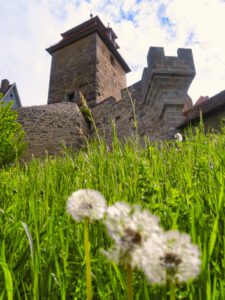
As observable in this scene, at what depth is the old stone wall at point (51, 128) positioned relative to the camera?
48.2ft

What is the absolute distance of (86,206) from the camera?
27.2 inches

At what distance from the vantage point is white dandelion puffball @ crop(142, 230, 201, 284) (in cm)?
44

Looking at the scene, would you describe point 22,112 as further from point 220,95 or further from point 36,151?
point 220,95

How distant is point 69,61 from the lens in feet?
68.4

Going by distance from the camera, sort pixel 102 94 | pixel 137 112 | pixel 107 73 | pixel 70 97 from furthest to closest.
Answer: pixel 107 73 < pixel 70 97 < pixel 102 94 < pixel 137 112

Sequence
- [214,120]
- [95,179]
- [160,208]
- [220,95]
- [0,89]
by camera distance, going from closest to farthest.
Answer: [160,208] < [95,179] < [214,120] < [220,95] < [0,89]

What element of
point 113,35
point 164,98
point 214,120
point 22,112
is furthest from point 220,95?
point 113,35

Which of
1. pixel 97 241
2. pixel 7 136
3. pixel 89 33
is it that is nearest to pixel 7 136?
pixel 7 136

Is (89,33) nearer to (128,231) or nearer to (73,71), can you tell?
(73,71)

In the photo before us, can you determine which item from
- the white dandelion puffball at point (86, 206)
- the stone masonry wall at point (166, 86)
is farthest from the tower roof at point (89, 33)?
the white dandelion puffball at point (86, 206)

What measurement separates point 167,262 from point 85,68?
1995cm

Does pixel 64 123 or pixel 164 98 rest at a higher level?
pixel 64 123

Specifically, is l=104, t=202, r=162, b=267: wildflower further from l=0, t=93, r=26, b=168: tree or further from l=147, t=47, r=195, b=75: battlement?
l=0, t=93, r=26, b=168: tree

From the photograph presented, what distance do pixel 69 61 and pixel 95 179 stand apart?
1998 cm
